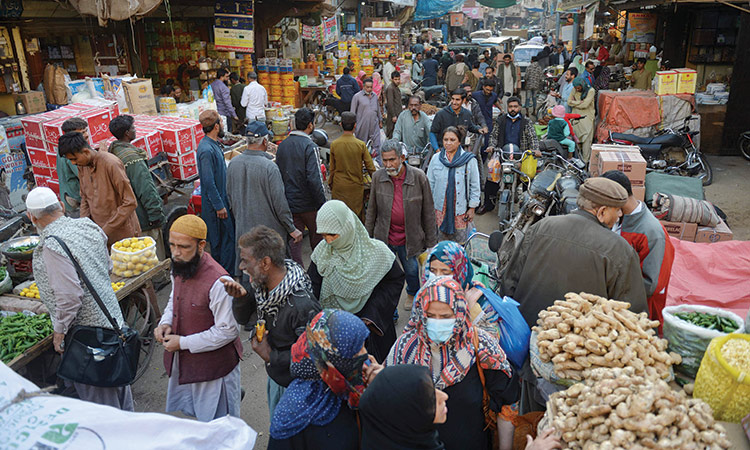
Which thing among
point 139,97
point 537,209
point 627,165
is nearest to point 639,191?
point 627,165

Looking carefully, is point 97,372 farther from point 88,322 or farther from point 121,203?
point 121,203

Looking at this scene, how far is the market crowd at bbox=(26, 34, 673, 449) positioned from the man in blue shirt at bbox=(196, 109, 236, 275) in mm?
16

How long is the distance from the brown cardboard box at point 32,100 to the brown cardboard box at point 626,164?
9814 millimetres

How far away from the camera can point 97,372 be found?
3.54m

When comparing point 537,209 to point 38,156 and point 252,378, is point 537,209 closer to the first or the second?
point 252,378

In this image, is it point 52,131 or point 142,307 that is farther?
point 52,131

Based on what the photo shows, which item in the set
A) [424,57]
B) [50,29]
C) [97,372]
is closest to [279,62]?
[50,29]

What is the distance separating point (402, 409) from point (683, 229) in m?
5.54

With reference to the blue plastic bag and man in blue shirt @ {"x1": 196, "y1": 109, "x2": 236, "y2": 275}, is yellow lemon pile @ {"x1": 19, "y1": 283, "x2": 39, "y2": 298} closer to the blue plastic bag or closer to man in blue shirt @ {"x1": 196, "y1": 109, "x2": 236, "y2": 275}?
man in blue shirt @ {"x1": 196, "y1": 109, "x2": 236, "y2": 275}

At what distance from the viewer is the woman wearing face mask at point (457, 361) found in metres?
2.55

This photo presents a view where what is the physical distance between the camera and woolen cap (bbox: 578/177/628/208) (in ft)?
10.7

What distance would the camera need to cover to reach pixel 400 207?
505 cm

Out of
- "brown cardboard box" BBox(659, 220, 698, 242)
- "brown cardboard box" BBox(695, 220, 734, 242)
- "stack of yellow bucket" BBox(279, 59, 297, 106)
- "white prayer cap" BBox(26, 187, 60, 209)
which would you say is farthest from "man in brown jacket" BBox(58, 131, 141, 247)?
"stack of yellow bucket" BBox(279, 59, 297, 106)

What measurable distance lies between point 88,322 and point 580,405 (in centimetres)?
321
